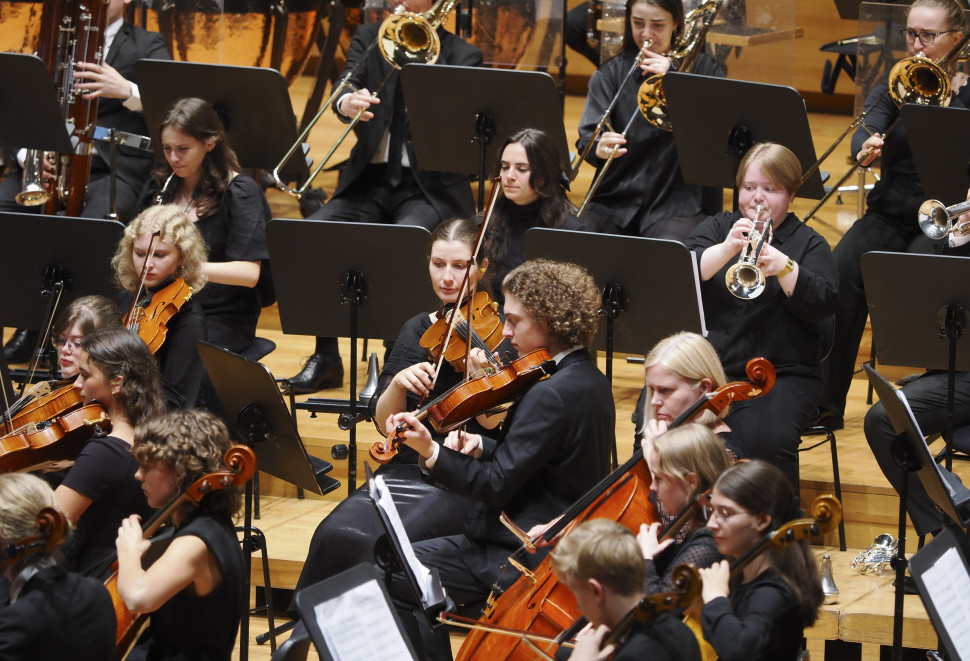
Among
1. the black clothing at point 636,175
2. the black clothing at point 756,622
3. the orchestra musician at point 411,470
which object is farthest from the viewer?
the black clothing at point 636,175

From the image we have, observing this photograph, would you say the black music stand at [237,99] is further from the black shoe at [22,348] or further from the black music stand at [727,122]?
the black music stand at [727,122]

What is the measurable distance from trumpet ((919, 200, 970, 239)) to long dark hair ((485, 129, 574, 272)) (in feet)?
3.65

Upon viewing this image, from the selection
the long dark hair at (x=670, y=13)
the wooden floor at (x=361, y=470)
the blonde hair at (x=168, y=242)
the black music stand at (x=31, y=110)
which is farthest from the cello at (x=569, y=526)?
the black music stand at (x=31, y=110)

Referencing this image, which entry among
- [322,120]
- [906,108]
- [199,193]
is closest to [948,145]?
[906,108]

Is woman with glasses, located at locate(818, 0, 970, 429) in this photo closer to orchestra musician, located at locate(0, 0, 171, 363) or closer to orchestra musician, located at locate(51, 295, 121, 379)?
orchestra musician, located at locate(51, 295, 121, 379)

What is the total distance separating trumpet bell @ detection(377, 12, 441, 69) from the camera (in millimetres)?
4969

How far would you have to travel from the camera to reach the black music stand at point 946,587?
8.14 ft

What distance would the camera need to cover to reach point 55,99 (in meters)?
4.61

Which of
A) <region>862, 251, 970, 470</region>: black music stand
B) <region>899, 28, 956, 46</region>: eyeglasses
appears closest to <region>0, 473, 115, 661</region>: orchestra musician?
<region>862, 251, 970, 470</region>: black music stand

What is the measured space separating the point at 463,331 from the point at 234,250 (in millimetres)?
1224

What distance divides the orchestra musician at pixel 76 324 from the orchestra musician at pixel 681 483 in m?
1.72

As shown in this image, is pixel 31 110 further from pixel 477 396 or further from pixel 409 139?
pixel 477 396

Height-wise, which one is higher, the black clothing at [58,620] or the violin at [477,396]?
the violin at [477,396]

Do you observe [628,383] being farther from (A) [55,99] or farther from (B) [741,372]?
(A) [55,99]
